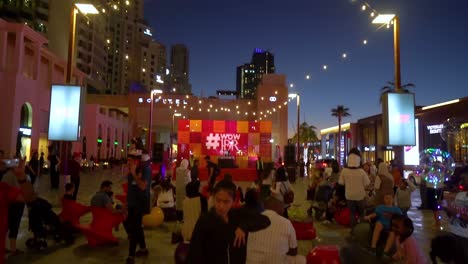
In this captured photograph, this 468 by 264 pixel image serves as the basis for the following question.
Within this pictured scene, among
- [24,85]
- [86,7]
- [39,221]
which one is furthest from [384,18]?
[24,85]

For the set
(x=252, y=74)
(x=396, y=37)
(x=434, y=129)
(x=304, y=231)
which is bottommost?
(x=304, y=231)

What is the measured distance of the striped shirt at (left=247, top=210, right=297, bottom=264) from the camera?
11.9ft

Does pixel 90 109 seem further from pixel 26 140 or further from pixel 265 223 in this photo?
pixel 265 223

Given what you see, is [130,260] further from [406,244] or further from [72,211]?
[406,244]

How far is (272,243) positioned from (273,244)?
0.04ft

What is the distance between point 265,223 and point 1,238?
3692 mm

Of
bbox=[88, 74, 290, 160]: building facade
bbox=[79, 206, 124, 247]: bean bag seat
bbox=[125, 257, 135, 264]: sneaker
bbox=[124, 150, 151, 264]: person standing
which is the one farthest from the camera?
bbox=[88, 74, 290, 160]: building facade

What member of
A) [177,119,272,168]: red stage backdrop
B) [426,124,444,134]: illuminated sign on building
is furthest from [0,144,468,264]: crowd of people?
[426,124,444,134]: illuminated sign on building

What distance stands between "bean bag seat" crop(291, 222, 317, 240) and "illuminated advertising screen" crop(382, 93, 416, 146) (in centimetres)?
334

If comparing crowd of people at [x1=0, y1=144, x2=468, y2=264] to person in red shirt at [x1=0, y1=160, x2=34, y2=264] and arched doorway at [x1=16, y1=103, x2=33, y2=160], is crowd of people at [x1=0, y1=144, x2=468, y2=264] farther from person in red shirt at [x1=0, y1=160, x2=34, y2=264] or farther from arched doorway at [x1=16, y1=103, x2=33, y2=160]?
arched doorway at [x1=16, y1=103, x2=33, y2=160]

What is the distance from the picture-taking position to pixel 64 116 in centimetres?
1110

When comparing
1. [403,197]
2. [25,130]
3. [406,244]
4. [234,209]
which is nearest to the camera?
[234,209]

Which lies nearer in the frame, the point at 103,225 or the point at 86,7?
the point at 103,225

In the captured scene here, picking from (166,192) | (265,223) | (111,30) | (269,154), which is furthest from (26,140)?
(111,30)
